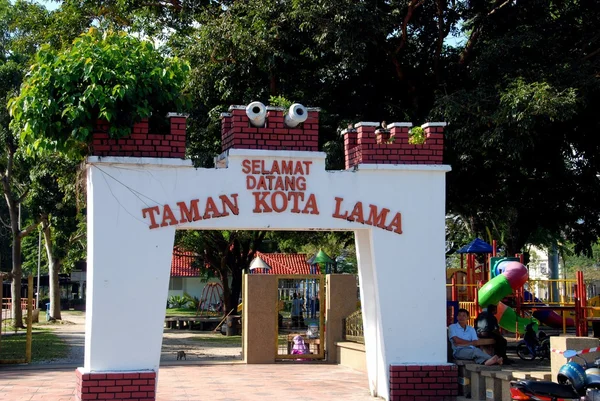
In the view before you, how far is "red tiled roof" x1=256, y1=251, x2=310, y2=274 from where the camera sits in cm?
4741

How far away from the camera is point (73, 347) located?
2292 cm

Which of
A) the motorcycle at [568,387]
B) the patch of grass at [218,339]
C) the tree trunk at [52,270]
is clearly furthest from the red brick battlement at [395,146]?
the tree trunk at [52,270]

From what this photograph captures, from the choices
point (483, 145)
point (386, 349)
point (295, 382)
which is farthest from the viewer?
point (483, 145)

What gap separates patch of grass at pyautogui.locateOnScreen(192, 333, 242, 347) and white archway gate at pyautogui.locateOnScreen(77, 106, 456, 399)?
12.7m

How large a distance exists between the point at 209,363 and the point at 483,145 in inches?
287

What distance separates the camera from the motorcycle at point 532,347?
54.3 feet

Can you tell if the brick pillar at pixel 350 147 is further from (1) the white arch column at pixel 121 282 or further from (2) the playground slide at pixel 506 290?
(2) the playground slide at pixel 506 290

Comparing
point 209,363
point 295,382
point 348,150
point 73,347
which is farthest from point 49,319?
point 348,150

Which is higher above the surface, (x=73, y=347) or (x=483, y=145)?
(x=483, y=145)

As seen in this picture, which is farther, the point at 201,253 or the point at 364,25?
the point at 201,253

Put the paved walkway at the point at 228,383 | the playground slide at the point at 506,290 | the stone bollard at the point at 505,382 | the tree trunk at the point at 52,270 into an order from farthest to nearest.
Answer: the tree trunk at the point at 52,270 < the playground slide at the point at 506,290 < the paved walkway at the point at 228,383 < the stone bollard at the point at 505,382

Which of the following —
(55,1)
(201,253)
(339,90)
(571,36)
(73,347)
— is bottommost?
(73,347)

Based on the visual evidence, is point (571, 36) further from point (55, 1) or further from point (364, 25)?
point (55, 1)

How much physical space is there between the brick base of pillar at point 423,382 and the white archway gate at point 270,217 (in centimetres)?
2
